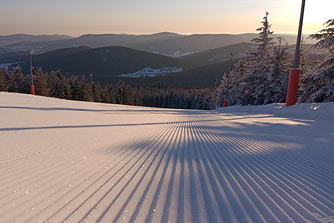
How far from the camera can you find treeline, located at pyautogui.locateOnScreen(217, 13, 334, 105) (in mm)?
17297

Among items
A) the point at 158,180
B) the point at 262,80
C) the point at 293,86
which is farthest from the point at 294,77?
the point at 262,80

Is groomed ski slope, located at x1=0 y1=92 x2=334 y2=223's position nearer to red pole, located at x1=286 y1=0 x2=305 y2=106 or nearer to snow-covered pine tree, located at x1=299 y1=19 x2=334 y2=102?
red pole, located at x1=286 y1=0 x2=305 y2=106

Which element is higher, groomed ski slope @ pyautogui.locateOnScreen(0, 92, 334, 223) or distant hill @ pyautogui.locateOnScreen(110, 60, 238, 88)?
distant hill @ pyautogui.locateOnScreen(110, 60, 238, 88)

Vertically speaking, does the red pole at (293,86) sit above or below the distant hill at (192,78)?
below

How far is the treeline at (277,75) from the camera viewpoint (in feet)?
56.7

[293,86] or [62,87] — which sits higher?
[293,86]

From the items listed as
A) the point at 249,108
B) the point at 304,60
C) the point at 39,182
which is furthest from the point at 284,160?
the point at 304,60

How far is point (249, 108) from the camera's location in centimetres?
2006

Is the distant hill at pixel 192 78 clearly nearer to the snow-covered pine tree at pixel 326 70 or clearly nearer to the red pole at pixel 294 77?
the snow-covered pine tree at pixel 326 70

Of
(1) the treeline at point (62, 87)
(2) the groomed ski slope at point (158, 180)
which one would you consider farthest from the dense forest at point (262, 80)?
(2) the groomed ski slope at point (158, 180)

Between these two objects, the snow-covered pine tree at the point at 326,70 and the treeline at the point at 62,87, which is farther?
the treeline at the point at 62,87

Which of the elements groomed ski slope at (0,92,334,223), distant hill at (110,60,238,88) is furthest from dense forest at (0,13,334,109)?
distant hill at (110,60,238,88)

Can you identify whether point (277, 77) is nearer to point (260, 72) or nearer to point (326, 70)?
point (260, 72)

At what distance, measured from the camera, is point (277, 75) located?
28.8 m
